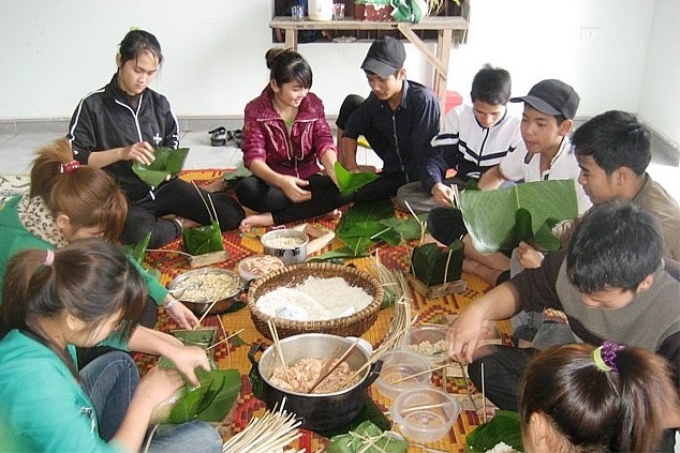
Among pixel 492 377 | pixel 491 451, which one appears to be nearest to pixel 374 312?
pixel 492 377

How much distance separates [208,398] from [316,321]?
427 mm

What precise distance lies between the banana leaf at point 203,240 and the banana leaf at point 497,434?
143 centimetres

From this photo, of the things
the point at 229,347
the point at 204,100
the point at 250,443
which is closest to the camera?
the point at 250,443

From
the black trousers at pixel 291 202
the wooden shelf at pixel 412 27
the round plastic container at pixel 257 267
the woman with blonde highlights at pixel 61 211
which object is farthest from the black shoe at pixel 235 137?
the woman with blonde highlights at pixel 61 211

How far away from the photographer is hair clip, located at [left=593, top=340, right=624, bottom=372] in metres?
1.07

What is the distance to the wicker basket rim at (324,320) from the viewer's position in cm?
186

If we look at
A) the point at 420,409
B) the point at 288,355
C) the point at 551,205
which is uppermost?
the point at 551,205

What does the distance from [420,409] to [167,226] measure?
62.1 inches

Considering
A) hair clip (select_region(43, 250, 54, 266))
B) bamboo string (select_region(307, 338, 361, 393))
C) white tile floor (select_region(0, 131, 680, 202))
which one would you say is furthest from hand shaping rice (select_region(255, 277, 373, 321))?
white tile floor (select_region(0, 131, 680, 202))

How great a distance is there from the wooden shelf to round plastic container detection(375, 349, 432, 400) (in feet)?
10.5

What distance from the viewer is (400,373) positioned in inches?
76.7

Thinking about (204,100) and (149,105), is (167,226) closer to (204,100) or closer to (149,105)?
(149,105)

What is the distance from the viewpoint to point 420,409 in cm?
177

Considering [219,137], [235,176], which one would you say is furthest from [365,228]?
[219,137]
